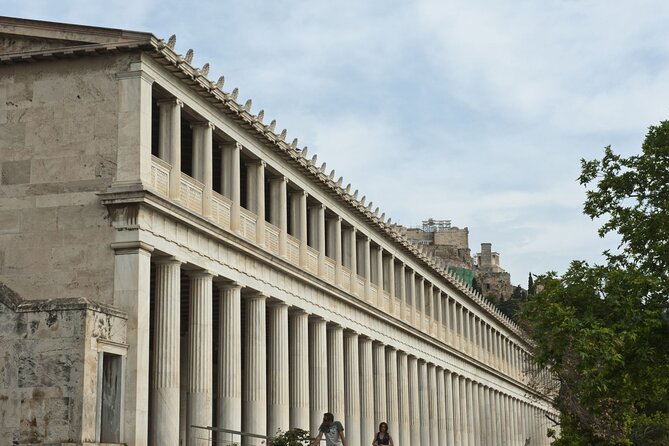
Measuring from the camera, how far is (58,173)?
31797mm

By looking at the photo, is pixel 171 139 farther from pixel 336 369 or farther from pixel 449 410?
pixel 449 410

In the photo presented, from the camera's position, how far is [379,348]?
2183 inches

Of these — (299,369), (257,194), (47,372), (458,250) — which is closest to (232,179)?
(257,194)

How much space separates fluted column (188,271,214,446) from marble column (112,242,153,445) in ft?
12.0

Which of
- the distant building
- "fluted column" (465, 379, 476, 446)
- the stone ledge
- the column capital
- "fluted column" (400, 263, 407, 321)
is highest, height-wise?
the distant building

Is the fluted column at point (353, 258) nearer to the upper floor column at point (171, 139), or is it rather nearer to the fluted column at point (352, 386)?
the fluted column at point (352, 386)

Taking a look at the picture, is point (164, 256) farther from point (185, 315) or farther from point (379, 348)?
point (379, 348)

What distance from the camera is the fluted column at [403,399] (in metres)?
58.8

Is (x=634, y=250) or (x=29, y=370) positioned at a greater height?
(x=634, y=250)

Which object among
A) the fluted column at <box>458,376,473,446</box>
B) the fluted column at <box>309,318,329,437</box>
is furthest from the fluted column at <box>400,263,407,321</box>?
the fluted column at <box>458,376,473,446</box>

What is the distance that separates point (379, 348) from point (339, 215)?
27.8ft

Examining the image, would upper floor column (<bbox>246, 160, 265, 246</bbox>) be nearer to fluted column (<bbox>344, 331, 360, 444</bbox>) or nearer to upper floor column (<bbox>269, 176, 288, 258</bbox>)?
upper floor column (<bbox>269, 176, 288, 258</bbox>)

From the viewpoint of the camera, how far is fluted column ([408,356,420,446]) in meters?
61.1

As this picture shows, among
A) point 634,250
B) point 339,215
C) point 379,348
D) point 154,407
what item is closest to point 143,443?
point 154,407
